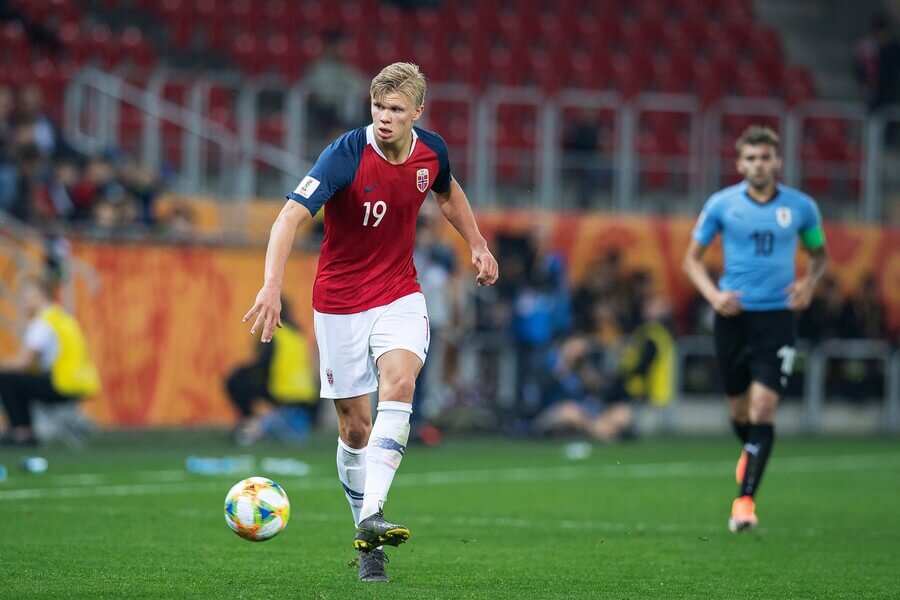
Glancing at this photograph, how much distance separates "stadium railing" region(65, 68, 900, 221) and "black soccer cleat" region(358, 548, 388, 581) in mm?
12337

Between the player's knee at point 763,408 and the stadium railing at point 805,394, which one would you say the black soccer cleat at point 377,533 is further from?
the stadium railing at point 805,394

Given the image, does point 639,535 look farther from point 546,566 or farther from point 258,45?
point 258,45

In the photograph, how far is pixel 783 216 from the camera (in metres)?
9.99

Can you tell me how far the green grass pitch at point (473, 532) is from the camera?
6797 mm

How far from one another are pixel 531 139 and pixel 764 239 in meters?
12.2

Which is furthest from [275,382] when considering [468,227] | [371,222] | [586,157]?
[371,222]

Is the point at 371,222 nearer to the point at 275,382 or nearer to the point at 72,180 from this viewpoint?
the point at 275,382

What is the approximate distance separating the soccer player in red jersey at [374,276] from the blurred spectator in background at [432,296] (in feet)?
31.0

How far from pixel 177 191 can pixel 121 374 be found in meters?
3.20

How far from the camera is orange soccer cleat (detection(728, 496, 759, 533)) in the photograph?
9266 millimetres

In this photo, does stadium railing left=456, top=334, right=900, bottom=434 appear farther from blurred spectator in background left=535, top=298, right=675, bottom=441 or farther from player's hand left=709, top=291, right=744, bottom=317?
player's hand left=709, top=291, right=744, bottom=317

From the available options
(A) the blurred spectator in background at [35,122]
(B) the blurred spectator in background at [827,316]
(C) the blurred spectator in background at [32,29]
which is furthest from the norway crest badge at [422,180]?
(B) the blurred spectator in background at [827,316]

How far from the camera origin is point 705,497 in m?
12.0

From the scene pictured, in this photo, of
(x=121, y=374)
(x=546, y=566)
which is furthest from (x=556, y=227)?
(x=546, y=566)
